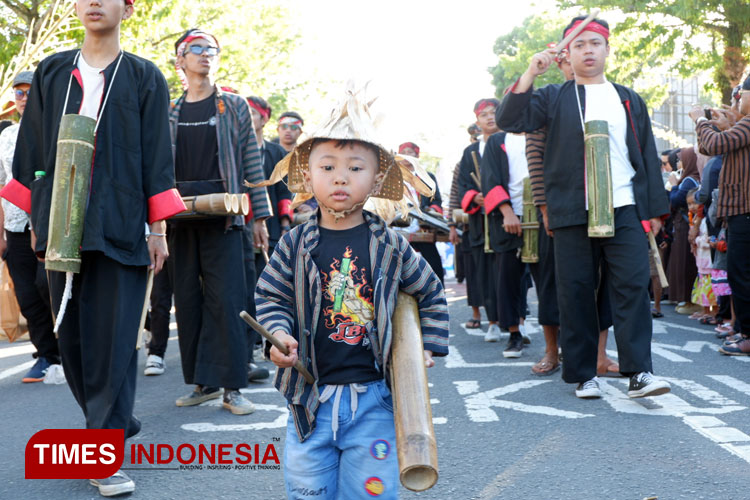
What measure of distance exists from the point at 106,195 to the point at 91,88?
0.51 meters

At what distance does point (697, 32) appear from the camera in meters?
17.9

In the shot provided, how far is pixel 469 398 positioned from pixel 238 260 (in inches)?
68.3

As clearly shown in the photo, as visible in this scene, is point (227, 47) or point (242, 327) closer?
point (242, 327)

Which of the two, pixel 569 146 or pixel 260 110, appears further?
pixel 260 110

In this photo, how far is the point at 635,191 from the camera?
537 centimetres

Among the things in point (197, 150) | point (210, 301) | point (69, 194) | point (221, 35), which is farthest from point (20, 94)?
point (221, 35)

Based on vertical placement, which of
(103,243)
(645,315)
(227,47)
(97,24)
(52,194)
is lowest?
(645,315)

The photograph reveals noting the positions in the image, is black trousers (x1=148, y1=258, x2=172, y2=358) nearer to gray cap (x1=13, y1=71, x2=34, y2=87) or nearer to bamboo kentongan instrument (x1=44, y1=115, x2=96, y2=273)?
gray cap (x1=13, y1=71, x2=34, y2=87)

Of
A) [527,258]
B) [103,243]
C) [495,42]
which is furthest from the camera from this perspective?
[495,42]

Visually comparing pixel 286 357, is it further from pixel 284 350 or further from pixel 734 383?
pixel 734 383

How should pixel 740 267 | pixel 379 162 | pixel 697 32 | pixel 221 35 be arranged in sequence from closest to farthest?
pixel 379 162 → pixel 740 267 → pixel 697 32 → pixel 221 35

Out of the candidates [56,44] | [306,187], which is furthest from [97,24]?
[56,44]

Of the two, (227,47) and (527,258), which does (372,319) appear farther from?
(227,47)

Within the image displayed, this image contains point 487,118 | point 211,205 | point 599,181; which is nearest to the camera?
point 211,205
